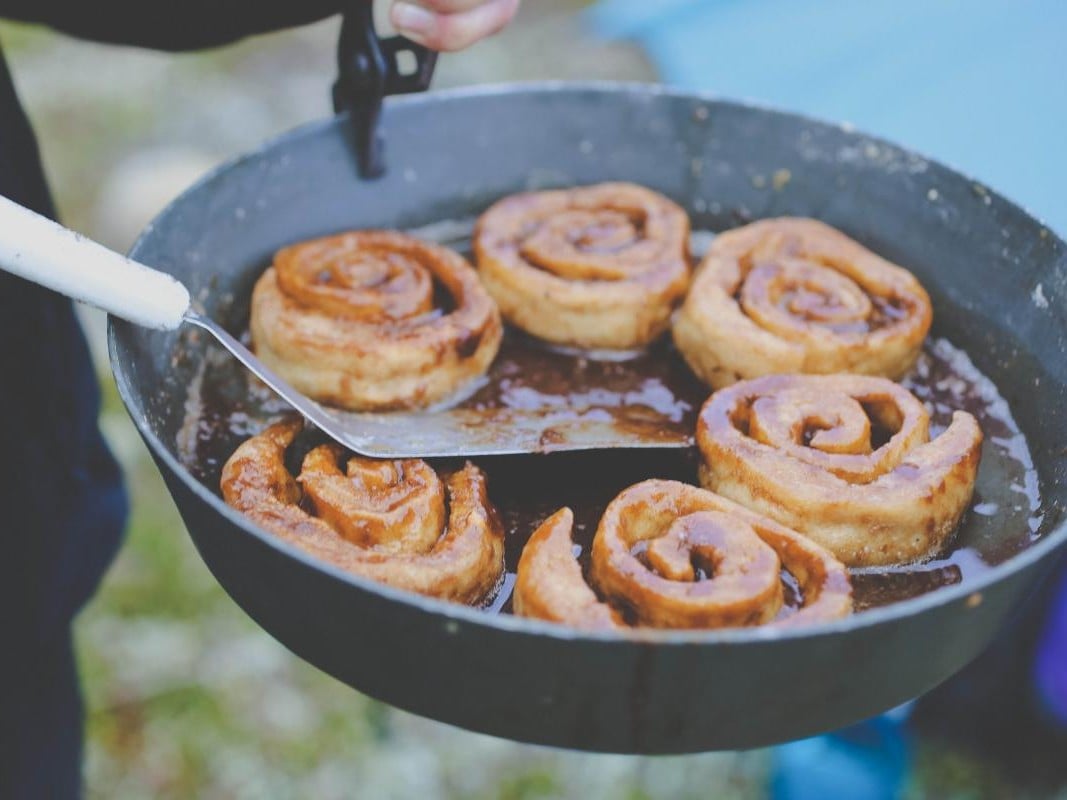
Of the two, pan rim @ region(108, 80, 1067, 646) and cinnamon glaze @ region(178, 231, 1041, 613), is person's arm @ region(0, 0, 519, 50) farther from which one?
pan rim @ region(108, 80, 1067, 646)

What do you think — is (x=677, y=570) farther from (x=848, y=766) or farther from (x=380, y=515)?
(x=848, y=766)

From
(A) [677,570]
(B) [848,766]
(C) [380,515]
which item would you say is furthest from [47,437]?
(B) [848,766]

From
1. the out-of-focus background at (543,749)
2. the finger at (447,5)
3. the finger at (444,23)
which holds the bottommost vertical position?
the out-of-focus background at (543,749)

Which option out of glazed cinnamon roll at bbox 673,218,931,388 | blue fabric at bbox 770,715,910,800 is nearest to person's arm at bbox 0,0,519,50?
glazed cinnamon roll at bbox 673,218,931,388

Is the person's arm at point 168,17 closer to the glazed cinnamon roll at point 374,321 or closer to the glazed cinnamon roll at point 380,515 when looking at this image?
the glazed cinnamon roll at point 374,321

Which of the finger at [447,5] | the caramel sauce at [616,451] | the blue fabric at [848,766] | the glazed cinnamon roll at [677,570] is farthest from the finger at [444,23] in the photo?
the blue fabric at [848,766]
